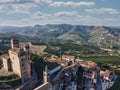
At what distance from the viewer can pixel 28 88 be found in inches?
2697

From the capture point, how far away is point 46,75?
68188 millimetres

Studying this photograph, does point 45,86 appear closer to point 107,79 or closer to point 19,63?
point 19,63

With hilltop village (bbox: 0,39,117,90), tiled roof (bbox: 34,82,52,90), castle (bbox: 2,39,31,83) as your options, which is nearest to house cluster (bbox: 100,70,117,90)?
hilltop village (bbox: 0,39,117,90)

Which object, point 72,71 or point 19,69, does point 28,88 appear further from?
point 72,71

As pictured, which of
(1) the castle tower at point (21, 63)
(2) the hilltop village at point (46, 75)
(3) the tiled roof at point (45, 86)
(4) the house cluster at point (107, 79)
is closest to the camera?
(3) the tiled roof at point (45, 86)

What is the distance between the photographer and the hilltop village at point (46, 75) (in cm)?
6800

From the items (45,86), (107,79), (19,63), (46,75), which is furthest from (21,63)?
(107,79)

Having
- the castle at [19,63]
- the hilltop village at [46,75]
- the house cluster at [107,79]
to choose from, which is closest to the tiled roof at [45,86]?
the hilltop village at [46,75]

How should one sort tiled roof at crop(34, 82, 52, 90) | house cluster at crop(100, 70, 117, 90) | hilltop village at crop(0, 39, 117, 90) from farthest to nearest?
1. house cluster at crop(100, 70, 117, 90)
2. hilltop village at crop(0, 39, 117, 90)
3. tiled roof at crop(34, 82, 52, 90)

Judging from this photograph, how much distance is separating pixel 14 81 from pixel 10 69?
279 inches

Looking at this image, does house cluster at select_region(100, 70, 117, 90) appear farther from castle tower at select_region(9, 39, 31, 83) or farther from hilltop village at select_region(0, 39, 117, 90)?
castle tower at select_region(9, 39, 31, 83)

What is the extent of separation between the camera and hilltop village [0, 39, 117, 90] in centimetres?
6800

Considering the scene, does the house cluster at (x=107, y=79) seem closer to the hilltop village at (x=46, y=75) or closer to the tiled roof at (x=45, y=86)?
the hilltop village at (x=46, y=75)

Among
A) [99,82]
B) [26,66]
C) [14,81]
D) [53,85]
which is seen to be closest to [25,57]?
[26,66]
